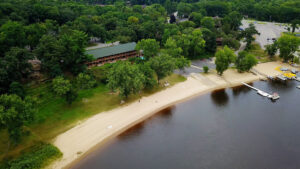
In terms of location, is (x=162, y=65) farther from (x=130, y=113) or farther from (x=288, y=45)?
(x=288, y=45)

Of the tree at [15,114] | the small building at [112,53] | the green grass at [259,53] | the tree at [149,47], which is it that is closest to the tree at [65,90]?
the tree at [15,114]

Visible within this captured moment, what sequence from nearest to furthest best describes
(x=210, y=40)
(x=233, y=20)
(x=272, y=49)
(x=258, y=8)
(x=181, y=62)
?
(x=181, y=62), (x=272, y=49), (x=210, y=40), (x=233, y=20), (x=258, y=8)

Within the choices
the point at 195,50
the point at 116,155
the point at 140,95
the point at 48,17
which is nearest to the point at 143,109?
the point at 140,95

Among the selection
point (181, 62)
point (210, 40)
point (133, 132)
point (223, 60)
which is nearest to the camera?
point (133, 132)

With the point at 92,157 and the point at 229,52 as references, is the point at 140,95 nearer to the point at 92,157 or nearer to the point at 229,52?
the point at 92,157

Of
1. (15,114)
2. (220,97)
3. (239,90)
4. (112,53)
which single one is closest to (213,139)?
(220,97)

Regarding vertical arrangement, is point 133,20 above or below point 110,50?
above

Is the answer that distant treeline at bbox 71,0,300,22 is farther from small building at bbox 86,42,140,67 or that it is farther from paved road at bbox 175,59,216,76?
small building at bbox 86,42,140,67
